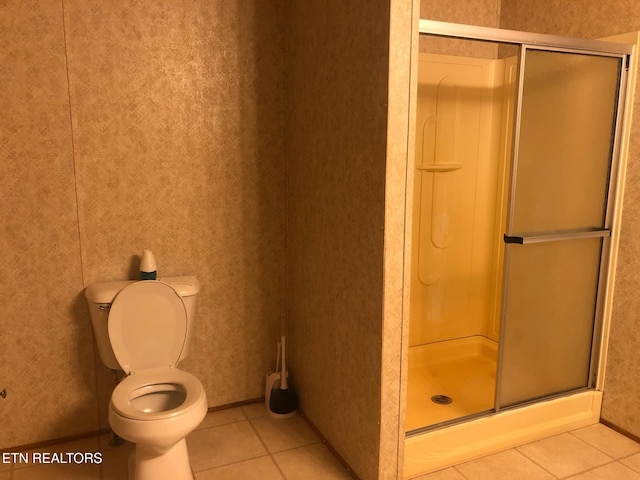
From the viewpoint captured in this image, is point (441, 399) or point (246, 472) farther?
point (441, 399)

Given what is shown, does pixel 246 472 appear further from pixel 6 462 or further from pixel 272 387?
pixel 6 462

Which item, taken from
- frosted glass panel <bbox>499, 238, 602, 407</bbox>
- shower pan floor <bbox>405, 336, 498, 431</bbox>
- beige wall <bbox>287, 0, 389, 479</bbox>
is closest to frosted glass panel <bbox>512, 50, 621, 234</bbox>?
frosted glass panel <bbox>499, 238, 602, 407</bbox>

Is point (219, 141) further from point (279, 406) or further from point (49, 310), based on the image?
point (279, 406)

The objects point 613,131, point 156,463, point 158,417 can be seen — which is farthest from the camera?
point 613,131

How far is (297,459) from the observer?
2326mm

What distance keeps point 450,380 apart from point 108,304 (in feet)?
6.24

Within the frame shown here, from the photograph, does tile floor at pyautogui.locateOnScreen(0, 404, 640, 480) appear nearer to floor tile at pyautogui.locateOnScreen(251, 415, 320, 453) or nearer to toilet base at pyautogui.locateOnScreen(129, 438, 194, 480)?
Answer: floor tile at pyautogui.locateOnScreen(251, 415, 320, 453)

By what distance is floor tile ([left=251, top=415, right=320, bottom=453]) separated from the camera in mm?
2447

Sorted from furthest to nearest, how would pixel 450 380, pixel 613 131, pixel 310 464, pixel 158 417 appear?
pixel 450 380, pixel 613 131, pixel 310 464, pixel 158 417

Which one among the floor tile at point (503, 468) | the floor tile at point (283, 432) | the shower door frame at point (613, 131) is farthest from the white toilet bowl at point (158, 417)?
the floor tile at point (503, 468)

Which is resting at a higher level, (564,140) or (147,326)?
(564,140)

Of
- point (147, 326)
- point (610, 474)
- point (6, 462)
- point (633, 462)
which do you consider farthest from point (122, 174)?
point (633, 462)

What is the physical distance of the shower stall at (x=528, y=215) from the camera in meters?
2.26

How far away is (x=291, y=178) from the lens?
265 centimetres
